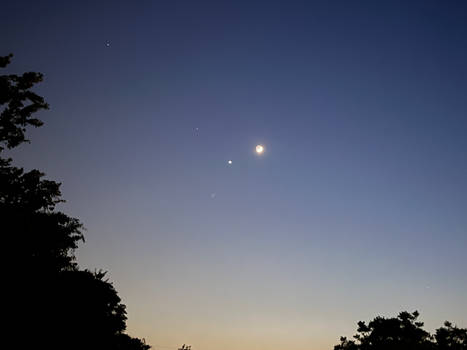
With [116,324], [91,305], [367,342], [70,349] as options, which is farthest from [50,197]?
[367,342]

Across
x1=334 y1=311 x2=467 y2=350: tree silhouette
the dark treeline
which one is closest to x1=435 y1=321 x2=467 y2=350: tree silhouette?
x1=334 y1=311 x2=467 y2=350: tree silhouette

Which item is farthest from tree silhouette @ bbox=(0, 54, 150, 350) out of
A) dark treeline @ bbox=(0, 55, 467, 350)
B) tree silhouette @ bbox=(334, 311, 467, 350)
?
tree silhouette @ bbox=(334, 311, 467, 350)

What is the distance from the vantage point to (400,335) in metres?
50.3

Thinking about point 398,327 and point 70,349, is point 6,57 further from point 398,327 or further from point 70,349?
point 398,327

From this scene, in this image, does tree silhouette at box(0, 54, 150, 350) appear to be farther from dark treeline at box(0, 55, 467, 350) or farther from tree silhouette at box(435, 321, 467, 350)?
tree silhouette at box(435, 321, 467, 350)

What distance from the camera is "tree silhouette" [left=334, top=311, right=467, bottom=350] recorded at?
151 ft

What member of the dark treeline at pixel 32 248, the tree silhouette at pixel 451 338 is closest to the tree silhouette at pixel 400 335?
the tree silhouette at pixel 451 338

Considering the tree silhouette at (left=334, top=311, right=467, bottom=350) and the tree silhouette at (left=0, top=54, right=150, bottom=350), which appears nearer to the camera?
the tree silhouette at (left=0, top=54, right=150, bottom=350)

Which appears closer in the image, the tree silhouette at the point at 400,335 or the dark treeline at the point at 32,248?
the dark treeline at the point at 32,248

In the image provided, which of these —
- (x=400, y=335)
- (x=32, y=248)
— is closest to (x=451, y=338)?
(x=400, y=335)

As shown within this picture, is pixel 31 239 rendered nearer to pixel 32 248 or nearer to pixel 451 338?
pixel 32 248

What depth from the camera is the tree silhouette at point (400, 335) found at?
46159 mm

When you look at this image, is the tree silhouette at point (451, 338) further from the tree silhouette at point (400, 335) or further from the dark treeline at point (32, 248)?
the dark treeline at point (32, 248)

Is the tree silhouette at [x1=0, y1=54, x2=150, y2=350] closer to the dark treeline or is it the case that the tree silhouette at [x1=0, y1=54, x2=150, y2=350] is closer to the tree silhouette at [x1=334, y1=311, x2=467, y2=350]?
the dark treeline
